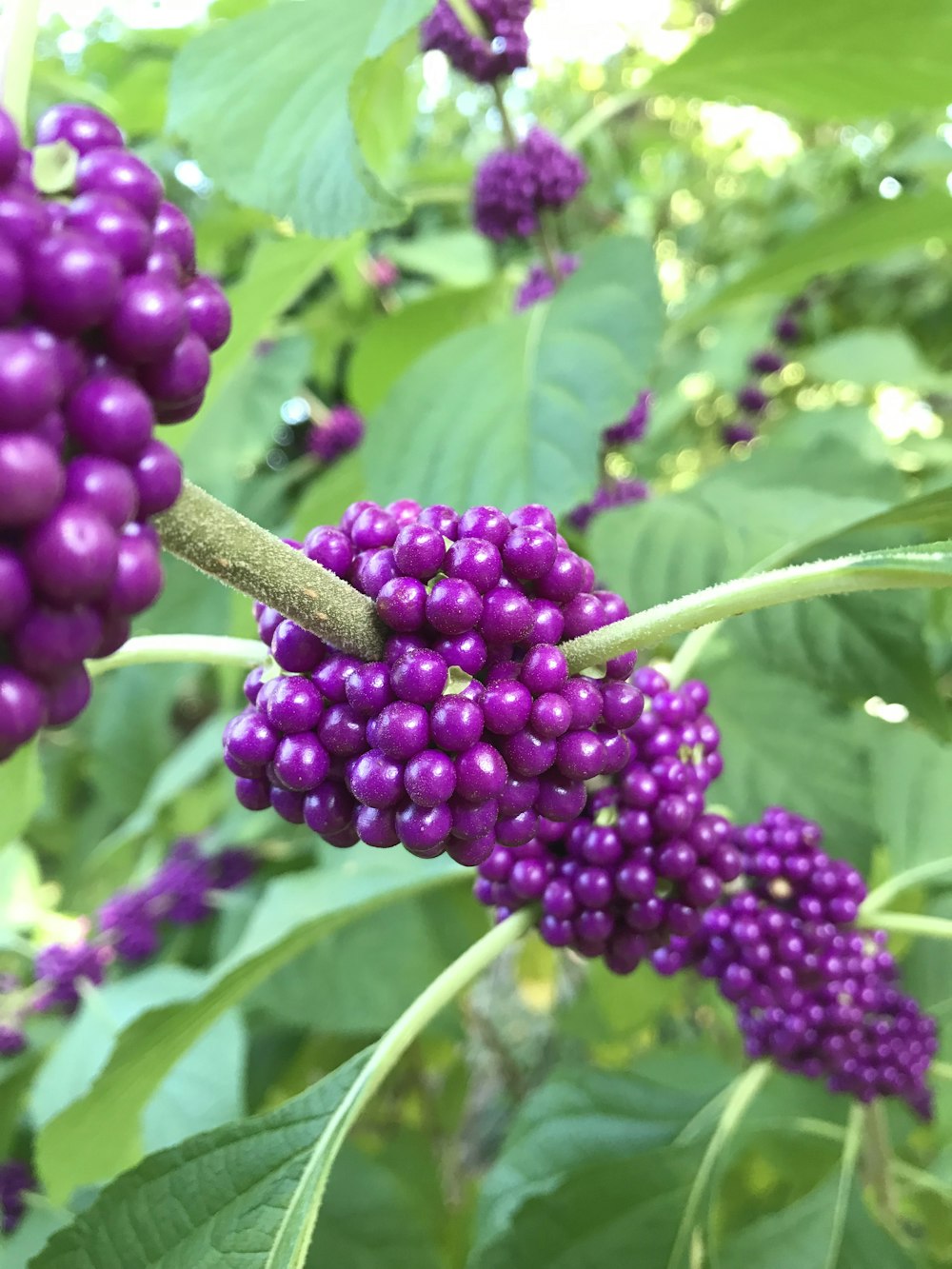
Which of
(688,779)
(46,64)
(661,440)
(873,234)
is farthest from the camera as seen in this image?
(661,440)

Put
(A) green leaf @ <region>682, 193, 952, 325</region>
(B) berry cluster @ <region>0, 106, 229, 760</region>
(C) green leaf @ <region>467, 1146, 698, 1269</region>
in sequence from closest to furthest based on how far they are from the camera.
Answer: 1. (B) berry cluster @ <region>0, 106, 229, 760</region>
2. (C) green leaf @ <region>467, 1146, 698, 1269</region>
3. (A) green leaf @ <region>682, 193, 952, 325</region>

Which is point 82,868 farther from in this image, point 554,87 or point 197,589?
point 554,87

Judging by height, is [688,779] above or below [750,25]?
below

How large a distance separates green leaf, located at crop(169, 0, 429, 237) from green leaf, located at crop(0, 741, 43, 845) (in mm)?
380

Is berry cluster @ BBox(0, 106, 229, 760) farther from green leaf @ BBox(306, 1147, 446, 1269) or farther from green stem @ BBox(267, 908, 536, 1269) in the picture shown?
green leaf @ BBox(306, 1147, 446, 1269)

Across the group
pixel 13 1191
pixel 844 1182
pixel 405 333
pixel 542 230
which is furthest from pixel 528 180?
pixel 13 1191

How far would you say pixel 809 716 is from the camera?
1.00m

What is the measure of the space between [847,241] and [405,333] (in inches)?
21.3

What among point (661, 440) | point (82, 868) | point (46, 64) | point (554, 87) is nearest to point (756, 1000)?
point (661, 440)

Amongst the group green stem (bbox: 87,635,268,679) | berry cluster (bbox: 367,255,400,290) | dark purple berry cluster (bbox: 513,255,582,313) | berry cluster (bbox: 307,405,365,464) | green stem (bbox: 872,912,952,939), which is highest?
green stem (bbox: 87,635,268,679)

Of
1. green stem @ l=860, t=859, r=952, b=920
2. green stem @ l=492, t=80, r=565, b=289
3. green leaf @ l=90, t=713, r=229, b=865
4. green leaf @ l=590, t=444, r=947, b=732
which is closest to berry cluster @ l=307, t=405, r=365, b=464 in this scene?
green leaf @ l=90, t=713, r=229, b=865

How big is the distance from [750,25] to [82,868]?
2195mm

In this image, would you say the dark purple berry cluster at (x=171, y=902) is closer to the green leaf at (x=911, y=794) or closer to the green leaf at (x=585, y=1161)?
the green leaf at (x=585, y=1161)

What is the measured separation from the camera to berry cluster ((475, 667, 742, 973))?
0.57 metres
